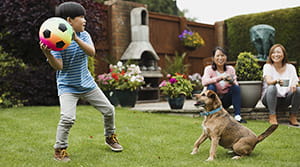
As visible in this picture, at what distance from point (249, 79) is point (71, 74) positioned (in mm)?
3855

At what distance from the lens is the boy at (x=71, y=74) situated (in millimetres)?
2900

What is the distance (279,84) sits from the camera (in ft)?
16.6

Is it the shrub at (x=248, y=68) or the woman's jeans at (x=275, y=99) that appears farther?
the shrub at (x=248, y=68)

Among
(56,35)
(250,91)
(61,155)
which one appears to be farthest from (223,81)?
(56,35)

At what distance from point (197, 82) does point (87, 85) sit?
699cm

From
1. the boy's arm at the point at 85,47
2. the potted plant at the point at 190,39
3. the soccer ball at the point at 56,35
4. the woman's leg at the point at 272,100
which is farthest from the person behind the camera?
the potted plant at the point at 190,39

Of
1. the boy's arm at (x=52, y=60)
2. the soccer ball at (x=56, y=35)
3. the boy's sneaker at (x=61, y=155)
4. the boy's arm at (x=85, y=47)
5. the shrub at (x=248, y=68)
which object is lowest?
the boy's sneaker at (x=61, y=155)

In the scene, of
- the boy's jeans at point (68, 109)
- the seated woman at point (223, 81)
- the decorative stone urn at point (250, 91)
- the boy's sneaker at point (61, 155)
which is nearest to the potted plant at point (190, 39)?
the decorative stone urn at point (250, 91)

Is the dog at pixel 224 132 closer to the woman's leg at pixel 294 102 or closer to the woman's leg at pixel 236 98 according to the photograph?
the woman's leg at pixel 236 98

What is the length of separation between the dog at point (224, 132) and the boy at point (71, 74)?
1.17m

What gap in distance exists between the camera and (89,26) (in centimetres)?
712

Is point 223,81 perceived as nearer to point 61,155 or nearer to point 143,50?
point 61,155

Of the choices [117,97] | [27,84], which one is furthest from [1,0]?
[117,97]

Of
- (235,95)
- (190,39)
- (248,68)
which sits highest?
(190,39)
